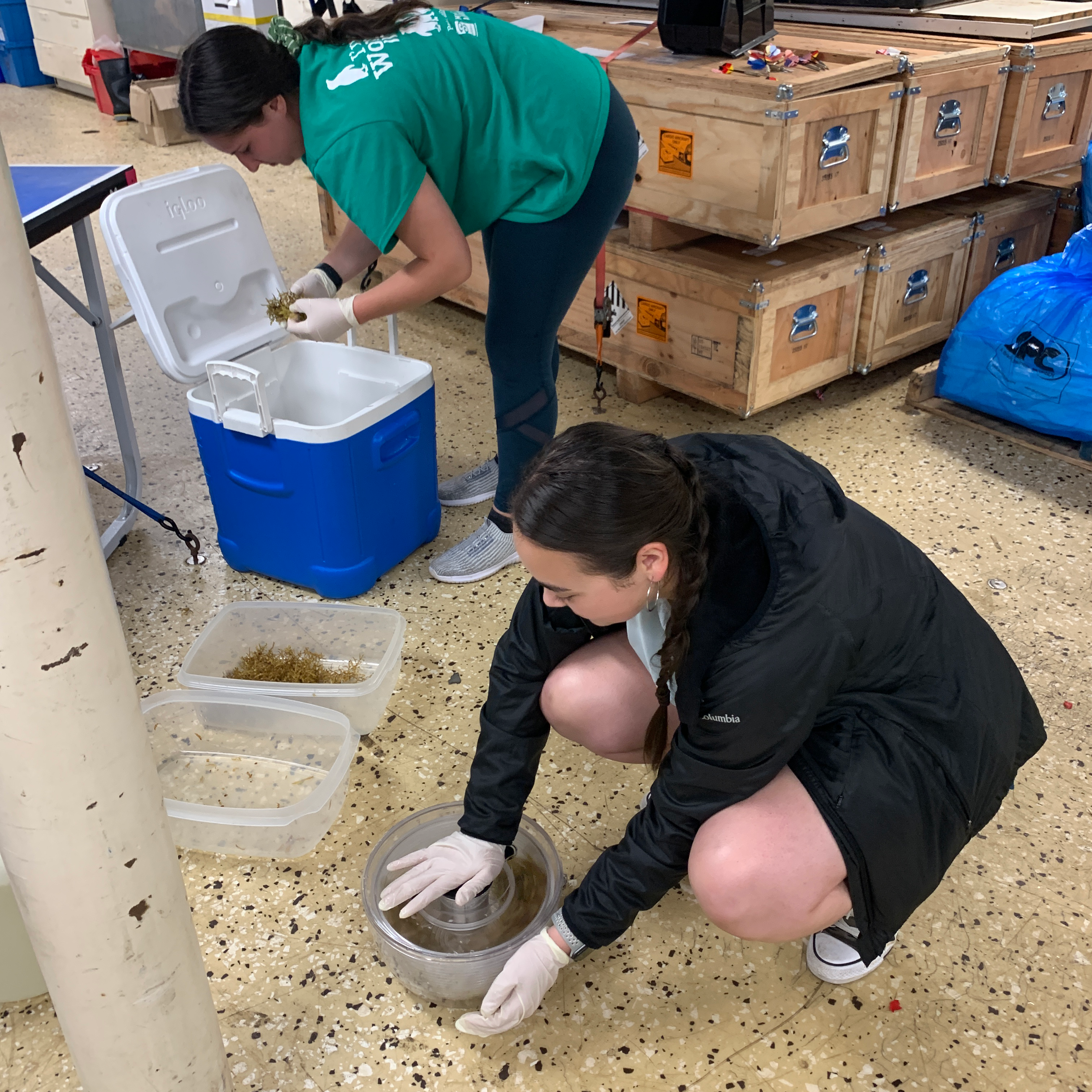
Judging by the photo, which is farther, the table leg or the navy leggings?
the table leg

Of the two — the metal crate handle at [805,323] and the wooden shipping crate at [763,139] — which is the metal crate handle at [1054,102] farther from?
the metal crate handle at [805,323]

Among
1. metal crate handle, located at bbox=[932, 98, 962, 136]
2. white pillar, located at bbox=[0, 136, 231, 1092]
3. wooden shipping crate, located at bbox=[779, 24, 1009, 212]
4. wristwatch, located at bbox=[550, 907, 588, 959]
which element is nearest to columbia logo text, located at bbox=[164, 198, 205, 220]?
white pillar, located at bbox=[0, 136, 231, 1092]

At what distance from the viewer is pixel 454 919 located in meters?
1.22

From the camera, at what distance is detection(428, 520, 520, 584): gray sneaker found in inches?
77.8

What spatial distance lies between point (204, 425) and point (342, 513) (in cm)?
30

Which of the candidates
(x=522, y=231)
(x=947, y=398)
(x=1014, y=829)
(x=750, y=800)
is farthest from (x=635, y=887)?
(x=947, y=398)

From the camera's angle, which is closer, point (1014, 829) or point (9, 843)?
point (9, 843)

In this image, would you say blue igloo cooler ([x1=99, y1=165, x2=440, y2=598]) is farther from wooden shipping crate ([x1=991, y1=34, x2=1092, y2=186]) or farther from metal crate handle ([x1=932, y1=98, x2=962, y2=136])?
wooden shipping crate ([x1=991, y1=34, x2=1092, y2=186])

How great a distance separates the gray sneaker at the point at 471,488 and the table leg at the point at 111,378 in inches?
26.3

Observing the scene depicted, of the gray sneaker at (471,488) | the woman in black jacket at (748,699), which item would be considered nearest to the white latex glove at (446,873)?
the woman in black jacket at (748,699)

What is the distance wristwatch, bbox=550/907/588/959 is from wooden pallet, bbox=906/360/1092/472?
70.7 inches

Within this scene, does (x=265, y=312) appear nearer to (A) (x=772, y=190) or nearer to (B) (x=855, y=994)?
(A) (x=772, y=190)

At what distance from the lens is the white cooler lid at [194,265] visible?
1.74 m

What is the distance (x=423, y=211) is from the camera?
4.92 ft
